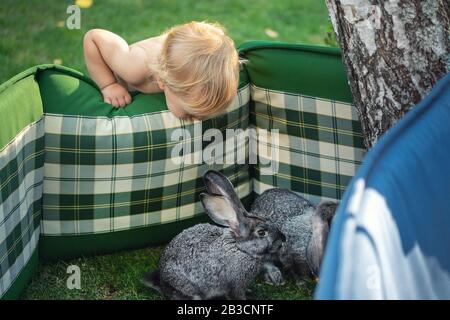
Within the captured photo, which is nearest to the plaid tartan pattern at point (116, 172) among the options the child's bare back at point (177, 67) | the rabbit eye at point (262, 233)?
the child's bare back at point (177, 67)

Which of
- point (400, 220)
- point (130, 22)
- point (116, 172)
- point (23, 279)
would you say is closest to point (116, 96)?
point (116, 172)

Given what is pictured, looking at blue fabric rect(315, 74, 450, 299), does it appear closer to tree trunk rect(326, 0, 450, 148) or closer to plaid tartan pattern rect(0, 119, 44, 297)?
tree trunk rect(326, 0, 450, 148)

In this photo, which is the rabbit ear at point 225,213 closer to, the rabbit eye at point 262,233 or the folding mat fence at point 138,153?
the rabbit eye at point 262,233

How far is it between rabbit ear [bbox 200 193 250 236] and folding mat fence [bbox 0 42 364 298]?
0.31m

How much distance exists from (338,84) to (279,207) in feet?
1.52

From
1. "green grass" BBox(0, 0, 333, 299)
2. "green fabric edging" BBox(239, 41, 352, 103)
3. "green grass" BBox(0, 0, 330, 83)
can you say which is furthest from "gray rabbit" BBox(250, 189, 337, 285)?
"green grass" BBox(0, 0, 330, 83)

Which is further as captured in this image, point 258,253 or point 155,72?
point 155,72

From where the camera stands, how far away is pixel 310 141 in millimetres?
2967
